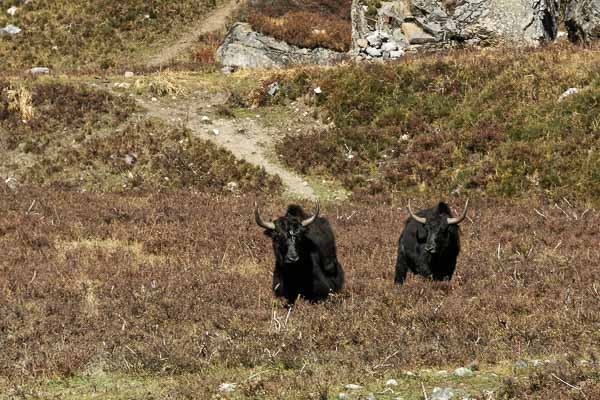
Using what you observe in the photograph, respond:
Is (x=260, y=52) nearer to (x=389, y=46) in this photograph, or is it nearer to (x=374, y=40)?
(x=374, y=40)

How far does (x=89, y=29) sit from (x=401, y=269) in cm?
3995

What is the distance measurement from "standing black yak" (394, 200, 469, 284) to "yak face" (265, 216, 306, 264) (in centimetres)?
215

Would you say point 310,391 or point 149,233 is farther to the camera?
point 149,233

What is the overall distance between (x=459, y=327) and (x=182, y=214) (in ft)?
38.9

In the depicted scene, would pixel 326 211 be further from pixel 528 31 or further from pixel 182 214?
pixel 528 31

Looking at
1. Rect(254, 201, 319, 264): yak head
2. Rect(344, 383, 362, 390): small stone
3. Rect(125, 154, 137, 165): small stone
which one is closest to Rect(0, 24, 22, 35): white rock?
Rect(125, 154, 137, 165): small stone

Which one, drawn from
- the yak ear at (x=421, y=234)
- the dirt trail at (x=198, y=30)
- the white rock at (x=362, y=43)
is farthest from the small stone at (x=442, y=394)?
the dirt trail at (x=198, y=30)

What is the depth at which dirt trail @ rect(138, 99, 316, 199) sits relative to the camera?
2719 cm

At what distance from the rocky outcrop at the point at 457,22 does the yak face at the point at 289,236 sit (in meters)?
23.5

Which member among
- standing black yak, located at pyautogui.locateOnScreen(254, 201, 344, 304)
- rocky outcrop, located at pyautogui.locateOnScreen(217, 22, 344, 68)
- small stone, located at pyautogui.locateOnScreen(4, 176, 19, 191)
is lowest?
small stone, located at pyautogui.locateOnScreen(4, 176, 19, 191)

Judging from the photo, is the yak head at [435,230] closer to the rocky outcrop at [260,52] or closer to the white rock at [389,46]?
the white rock at [389,46]

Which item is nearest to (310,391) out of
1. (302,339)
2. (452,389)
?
(452,389)

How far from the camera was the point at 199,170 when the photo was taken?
27266 millimetres

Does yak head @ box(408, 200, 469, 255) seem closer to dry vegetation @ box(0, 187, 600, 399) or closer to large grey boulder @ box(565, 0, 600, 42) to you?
dry vegetation @ box(0, 187, 600, 399)
